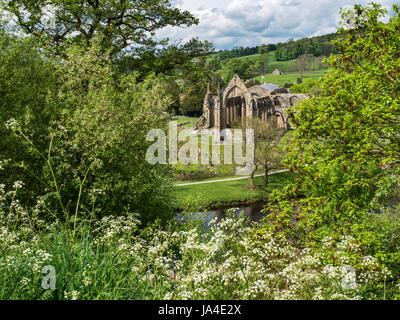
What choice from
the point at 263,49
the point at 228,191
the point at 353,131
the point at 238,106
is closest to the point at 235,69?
the point at 238,106

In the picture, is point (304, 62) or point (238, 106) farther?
point (304, 62)

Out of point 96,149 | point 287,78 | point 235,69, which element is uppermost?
point 235,69

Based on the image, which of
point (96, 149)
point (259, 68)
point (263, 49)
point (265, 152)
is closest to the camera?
point (96, 149)

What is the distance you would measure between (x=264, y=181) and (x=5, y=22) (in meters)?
31.0

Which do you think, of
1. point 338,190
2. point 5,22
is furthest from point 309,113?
point 5,22

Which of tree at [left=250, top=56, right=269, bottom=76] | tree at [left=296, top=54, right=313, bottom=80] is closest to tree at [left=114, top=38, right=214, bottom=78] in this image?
tree at [left=296, top=54, right=313, bottom=80]

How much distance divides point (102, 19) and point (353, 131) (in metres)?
16.7

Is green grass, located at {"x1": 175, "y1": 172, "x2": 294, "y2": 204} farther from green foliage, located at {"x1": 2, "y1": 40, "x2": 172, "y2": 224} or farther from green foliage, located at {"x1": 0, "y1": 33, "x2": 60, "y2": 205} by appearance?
green foliage, located at {"x1": 0, "y1": 33, "x2": 60, "y2": 205}

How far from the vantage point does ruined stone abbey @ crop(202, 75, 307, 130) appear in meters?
64.4

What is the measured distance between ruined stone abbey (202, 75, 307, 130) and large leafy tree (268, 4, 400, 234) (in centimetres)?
5355

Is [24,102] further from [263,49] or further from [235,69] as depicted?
[263,49]

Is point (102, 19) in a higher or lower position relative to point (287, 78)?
lower

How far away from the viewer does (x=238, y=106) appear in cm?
6819
